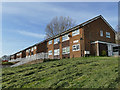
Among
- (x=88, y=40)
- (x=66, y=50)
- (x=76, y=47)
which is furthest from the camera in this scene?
(x=66, y=50)

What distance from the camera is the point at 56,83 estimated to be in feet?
21.4

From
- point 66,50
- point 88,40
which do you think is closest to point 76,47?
point 88,40

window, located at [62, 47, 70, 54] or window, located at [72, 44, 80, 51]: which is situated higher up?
window, located at [72, 44, 80, 51]

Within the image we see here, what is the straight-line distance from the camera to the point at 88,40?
20.6 m

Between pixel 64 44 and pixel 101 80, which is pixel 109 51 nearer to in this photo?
pixel 64 44

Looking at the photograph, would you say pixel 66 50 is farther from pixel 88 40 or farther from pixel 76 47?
pixel 88 40

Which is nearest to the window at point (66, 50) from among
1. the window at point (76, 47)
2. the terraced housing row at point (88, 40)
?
the terraced housing row at point (88, 40)

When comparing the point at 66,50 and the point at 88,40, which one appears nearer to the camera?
the point at 88,40

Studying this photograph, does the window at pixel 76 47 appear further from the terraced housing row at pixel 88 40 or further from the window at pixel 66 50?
the window at pixel 66 50

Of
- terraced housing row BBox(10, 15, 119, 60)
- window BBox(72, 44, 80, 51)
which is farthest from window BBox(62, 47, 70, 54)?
window BBox(72, 44, 80, 51)

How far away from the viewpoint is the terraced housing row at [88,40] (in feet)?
66.3

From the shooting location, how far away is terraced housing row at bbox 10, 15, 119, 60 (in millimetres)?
20219

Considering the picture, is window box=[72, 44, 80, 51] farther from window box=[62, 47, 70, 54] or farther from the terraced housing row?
window box=[62, 47, 70, 54]

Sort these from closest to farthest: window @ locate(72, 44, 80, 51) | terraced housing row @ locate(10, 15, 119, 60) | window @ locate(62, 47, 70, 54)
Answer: terraced housing row @ locate(10, 15, 119, 60) → window @ locate(72, 44, 80, 51) → window @ locate(62, 47, 70, 54)
